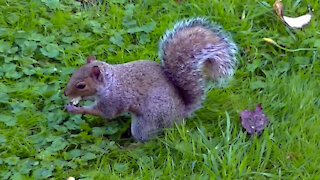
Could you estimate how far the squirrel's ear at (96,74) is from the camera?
2.90 m

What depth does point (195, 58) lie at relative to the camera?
2.93 metres

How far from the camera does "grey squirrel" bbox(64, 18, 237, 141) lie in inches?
115

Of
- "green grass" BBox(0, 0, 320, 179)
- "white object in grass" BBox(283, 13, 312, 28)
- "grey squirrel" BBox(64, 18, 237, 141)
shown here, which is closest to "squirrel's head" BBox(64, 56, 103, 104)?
"grey squirrel" BBox(64, 18, 237, 141)

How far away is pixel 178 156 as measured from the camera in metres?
2.86

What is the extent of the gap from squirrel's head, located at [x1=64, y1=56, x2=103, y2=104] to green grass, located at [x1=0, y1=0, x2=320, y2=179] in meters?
0.19

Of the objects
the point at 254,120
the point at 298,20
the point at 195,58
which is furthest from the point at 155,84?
the point at 298,20

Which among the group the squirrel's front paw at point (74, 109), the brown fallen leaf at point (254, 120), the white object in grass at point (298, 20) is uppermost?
the white object in grass at point (298, 20)

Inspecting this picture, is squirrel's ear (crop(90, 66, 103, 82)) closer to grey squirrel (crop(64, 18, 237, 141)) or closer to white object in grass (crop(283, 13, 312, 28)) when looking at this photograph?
grey squirrel (crop(64, 18, 237, 141))

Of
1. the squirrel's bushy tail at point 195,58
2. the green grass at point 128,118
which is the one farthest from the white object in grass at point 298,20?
the squirrel's bushy tail at point 195,58

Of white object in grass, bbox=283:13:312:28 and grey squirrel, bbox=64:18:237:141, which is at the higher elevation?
white object in grass, bbox=283:13:312:28

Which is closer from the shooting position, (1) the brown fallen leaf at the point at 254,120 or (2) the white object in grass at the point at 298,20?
(1) the brown fallen leaf at the point at 254,120

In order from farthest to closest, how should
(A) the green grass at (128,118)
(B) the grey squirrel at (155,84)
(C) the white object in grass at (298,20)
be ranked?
(C) the white object in grass at (298,20) < (B) the grey squirrel at (155,84) < (A) the green grass at (128,118)

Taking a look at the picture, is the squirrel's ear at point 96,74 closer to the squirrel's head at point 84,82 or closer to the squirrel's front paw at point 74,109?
the squirrel's head at point 84,82

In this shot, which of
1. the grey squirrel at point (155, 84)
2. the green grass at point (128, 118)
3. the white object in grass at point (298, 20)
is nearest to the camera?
the green grass at point (128, 118)
